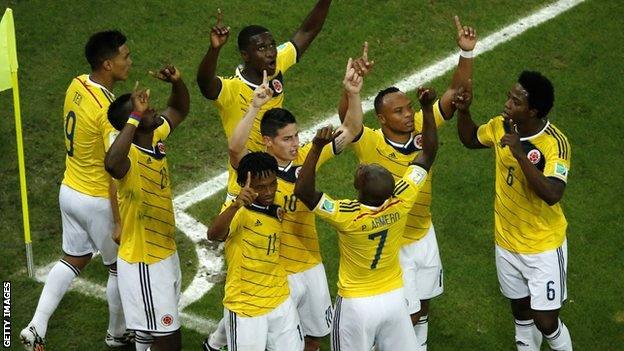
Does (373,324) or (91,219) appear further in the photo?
(91,219)

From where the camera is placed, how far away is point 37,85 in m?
14.4

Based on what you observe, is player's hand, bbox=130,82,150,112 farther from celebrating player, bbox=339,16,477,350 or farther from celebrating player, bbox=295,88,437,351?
celebrating player, bbox=339,16,477,350

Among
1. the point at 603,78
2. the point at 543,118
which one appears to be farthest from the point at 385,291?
the point at 603,78

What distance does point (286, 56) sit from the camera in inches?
438

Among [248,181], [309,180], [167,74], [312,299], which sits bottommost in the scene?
[312,299]

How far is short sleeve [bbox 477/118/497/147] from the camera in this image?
10211 mm

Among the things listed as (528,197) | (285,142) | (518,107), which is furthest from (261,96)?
(528,197)

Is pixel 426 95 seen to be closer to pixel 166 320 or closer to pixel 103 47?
pixel 166 320

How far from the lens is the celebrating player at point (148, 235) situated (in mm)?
9445

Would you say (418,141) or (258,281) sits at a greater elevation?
(418,141)

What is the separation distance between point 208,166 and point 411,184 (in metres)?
4.44

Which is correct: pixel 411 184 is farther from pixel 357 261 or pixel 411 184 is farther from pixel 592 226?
pixel 592 226

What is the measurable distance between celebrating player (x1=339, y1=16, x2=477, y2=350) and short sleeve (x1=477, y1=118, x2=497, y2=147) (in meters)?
0.33

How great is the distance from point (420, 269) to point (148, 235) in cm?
241
